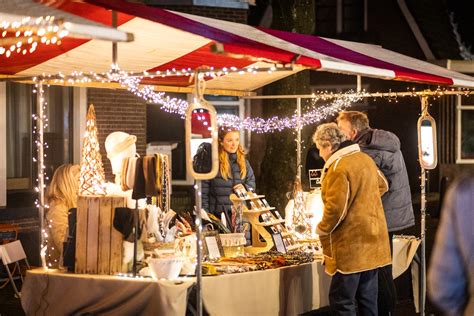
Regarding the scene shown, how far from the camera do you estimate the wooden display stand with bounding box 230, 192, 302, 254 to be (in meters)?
8.05

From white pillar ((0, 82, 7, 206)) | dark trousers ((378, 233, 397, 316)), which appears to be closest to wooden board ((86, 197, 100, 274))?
dark trousers ((378, 233, 397, 316))

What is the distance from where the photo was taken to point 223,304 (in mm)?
6641

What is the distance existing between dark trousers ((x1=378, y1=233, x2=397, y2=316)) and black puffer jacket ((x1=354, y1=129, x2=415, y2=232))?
53 cm

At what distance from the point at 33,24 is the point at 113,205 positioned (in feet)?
5.91

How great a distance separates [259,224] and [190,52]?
5.79 feet

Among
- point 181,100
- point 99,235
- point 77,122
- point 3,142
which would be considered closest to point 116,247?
point 99,235

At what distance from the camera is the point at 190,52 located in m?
7.45

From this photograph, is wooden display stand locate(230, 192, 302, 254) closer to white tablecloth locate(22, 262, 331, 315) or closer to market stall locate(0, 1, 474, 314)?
market stall locate(0, 1, 474, 314)

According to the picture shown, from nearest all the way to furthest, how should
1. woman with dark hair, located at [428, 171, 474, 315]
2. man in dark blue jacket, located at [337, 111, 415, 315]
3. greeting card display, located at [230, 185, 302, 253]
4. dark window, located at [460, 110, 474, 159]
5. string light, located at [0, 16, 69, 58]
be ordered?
woman with dark hair, located at [428, 171, 474, 315]
string light, located at [0, 16, 69, 58]
greeting card display, located at [230, 185, 302, 253]
man in dark blue jacket, located at [337, 111, 415, 315]
dark window, located at [460, 110, 474, 159]

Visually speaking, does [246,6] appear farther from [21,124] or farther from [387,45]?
[387,45]

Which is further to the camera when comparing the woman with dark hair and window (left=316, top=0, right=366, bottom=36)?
window (left=316, top=0, right=366, bottom=36)

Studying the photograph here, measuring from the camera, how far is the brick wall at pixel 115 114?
12.4 metres

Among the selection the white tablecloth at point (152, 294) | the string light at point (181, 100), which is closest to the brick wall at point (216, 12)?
the string light at point (181, 100)

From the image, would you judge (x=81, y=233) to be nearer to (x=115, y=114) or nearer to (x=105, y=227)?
(x=105, y=227)
